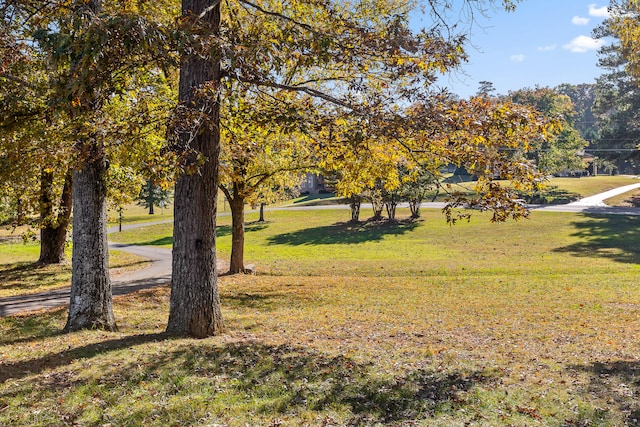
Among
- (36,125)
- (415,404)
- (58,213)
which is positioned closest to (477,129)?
(415,404)

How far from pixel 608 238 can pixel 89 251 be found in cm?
3143

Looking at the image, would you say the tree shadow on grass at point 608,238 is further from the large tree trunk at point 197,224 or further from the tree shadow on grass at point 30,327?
the tree shadow on grass at point 30,327

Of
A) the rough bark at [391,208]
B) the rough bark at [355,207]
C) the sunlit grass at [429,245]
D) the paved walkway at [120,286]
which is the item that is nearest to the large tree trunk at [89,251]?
the paved walkway at [120,286]

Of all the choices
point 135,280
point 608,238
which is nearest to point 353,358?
point 135,280

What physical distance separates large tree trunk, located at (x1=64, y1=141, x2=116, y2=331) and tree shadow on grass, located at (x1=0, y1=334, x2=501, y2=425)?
59.7 inches

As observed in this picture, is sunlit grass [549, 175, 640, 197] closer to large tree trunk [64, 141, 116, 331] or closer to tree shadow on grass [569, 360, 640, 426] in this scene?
tree shadow on grass [569, 360, 640, 426]

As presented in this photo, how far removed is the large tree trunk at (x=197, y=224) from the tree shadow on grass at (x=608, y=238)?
22321mm

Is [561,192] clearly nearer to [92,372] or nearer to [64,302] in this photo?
[64,302]

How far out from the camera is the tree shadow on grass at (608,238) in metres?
27.2

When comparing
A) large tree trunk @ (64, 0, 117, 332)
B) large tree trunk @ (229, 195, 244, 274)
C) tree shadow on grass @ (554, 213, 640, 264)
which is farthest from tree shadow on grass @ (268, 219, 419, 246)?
large tree trunk @ (64, 0, 117, 332)

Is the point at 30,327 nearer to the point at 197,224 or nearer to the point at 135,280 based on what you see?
the point at 197,224

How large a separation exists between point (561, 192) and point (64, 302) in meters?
53.2

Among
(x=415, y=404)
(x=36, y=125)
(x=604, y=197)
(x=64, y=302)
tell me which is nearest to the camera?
(x=415, y=404)

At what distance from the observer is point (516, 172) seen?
870 centimetres
